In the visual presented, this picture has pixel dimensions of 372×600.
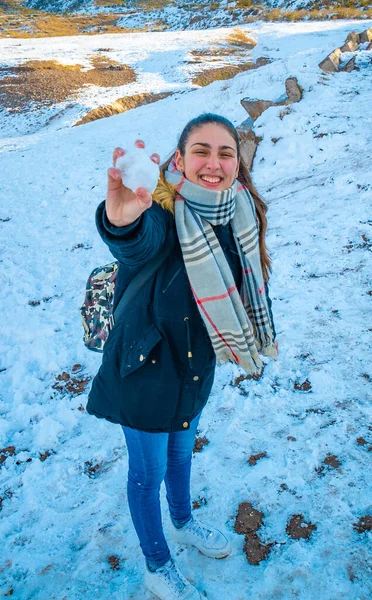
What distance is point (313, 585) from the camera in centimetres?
229

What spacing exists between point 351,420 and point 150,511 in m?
1.88

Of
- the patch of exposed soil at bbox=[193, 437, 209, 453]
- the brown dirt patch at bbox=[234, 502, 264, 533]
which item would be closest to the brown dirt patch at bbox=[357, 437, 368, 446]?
the brown dirt patch at bbox=[234, 502, 264, 533]

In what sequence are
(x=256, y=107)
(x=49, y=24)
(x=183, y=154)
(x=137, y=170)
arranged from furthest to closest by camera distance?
(x=49, y=24), (x=256, y=107), (x=183, y=154), (x=137, y=170)

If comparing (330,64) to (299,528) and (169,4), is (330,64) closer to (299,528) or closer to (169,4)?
(299,528)

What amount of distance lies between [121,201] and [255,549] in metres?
2.23

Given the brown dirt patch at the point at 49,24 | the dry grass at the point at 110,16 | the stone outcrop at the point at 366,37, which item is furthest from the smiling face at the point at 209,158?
the brown dirt patch at the point at 49,24

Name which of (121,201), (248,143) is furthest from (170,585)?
(248,143)

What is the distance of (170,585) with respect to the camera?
2.21 m

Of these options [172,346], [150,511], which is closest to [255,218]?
[172,346]

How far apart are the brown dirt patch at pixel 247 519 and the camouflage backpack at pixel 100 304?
1528 mm

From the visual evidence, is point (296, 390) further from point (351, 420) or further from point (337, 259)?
point (337, 259)

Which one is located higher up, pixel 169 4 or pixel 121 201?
pixel 169 4

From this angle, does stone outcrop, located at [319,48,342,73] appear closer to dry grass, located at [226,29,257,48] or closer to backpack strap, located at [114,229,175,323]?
backpack strap, located at [114,229,175,323]

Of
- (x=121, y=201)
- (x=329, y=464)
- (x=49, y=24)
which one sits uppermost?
(x=49, y=24)
